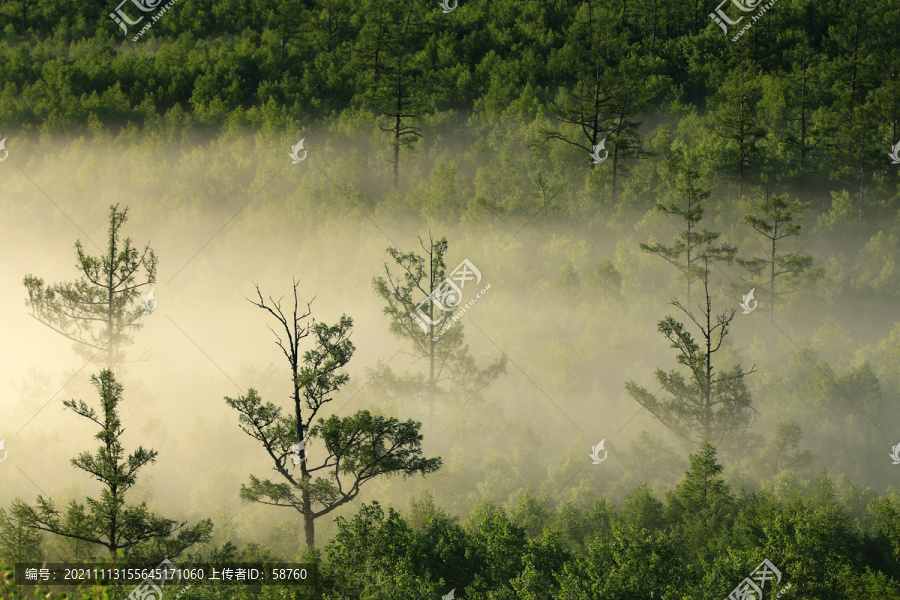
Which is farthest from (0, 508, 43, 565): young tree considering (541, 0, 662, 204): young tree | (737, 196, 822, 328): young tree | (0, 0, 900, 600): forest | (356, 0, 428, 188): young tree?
(541, 0, 662, 204): young tree

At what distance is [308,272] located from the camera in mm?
59156

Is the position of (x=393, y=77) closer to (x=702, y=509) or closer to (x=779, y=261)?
(x=779, y=261)

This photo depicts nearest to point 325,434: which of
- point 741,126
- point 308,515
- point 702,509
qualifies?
point 308,515

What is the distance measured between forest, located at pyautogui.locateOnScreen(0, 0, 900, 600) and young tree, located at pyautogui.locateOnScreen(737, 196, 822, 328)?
13.5 inches

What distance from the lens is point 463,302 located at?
52.0m

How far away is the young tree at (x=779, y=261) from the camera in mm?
45188

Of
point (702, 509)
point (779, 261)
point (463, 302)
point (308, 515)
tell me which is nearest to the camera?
point (308, 515)

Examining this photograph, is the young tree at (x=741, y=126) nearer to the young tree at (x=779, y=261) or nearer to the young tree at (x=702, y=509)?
the young tree at (x=779, y=261)

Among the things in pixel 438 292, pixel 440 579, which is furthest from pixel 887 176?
pixel 440 579

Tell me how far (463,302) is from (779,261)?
19407mm

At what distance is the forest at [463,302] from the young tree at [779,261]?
0.34 metres

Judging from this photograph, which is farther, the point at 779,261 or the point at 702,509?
the point at 779,261

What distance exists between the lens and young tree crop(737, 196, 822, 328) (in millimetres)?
45188

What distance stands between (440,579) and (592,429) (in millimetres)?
21224
